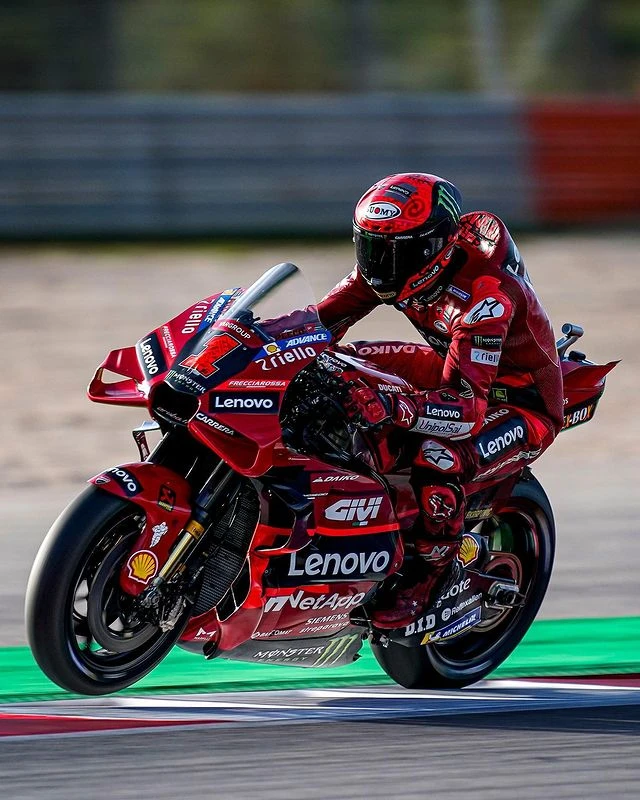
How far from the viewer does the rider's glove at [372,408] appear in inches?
165

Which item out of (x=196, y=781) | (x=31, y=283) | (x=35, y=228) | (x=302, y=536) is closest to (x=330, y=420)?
(x=302, y=536)

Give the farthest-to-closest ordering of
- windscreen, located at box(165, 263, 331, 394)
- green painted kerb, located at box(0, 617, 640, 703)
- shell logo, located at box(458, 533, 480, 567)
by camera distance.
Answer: shell logo, located at box(458, 533, 480, 567) → green painted kerb, located at box(0, 617, 640, 703) → windscreen, located at box(165, 263, 331, 394)

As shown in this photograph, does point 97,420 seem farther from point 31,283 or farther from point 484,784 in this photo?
point 484,784

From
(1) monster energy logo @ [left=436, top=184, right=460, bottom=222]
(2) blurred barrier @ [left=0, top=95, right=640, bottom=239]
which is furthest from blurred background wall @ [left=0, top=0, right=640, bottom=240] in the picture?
(1) monster energy logo @ [left=436, top=184, right=460, bottom=222]

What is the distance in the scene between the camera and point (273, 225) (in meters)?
13.7

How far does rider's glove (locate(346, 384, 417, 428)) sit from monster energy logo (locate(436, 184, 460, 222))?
0.72 meters

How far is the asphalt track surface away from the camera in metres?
3.79

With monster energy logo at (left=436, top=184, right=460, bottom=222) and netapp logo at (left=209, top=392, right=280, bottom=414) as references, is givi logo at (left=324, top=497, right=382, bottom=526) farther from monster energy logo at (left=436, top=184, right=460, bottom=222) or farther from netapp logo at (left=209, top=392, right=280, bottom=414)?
monster energy logo at (left=436, top=184, right=460, bottom=222)

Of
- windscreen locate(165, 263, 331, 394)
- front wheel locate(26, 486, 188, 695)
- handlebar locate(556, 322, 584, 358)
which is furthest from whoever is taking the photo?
handlebar locate(556, 322, 584, 358)

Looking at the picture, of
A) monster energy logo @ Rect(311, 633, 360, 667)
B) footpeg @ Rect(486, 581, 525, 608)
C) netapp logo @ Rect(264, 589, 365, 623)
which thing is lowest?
footpeg @ Rect(486, 581, 525, 608)

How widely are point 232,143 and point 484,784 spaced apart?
403 inches

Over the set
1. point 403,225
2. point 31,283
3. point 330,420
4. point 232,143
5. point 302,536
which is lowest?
point 31,283

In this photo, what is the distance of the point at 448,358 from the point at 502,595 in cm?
100

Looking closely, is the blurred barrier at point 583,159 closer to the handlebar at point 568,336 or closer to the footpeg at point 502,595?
the handlebar at point 568,336
